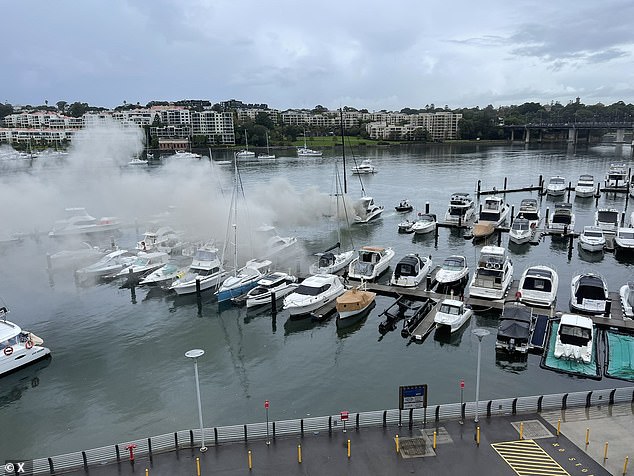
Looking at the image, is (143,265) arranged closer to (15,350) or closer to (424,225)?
(15,350)

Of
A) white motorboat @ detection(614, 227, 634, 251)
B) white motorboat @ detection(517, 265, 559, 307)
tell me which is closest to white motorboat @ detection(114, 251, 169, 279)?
white motorboat @ detection(517, 265, 559, 307)

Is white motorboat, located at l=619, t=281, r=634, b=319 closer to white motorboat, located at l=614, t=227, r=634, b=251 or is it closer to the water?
the water

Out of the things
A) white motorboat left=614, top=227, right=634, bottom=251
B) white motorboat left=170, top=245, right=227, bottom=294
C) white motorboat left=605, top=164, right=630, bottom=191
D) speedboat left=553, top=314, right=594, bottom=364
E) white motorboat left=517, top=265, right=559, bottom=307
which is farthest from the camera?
white motorboat left=605, top=164, right=630, bottom=191

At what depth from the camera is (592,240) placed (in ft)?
158

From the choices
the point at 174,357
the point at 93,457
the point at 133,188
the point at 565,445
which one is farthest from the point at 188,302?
the point at 133,188

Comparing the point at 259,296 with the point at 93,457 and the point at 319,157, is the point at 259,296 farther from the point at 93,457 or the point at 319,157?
the point at 319,157

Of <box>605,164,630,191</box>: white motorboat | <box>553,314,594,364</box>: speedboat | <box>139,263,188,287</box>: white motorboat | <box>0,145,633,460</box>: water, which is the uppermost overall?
<box>605,164,630,191</box>: white motorboat

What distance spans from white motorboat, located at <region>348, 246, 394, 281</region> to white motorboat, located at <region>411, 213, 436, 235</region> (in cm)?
1579

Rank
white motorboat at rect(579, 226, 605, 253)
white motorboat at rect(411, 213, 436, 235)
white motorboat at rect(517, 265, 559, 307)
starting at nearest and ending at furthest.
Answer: white motorboat at rect(517, 265, 559, 307) < white motorboat at rect(579, 226, 605, 253) < white motorboat at rect(411, 213, 436, 235)

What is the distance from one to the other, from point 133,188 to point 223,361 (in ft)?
188

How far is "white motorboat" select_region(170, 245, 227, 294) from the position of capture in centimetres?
3903

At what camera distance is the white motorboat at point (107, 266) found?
4409 cm

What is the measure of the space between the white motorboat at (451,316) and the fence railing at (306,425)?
10957 mm

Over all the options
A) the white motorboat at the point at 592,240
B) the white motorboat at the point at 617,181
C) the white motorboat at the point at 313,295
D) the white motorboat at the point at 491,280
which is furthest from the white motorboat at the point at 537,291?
the white motorboat at the point at 617,181
